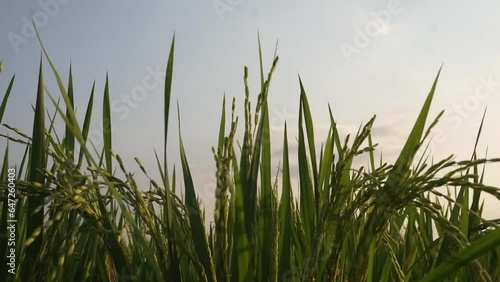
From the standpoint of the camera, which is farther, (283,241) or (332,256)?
(283,241)

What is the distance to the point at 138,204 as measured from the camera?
3.85 feet

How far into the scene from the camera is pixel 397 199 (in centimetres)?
112

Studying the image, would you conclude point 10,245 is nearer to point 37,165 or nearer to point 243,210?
point 37,165

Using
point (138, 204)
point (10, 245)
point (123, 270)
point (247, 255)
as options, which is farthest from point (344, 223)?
point (10, 245)

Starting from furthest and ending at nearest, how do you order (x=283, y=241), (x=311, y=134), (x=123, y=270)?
(x=311, y=134), (x=283, y=241), (x=123, y=270)

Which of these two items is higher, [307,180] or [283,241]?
[307,180]

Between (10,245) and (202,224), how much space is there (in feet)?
2.09

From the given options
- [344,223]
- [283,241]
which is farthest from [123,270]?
[344,223]

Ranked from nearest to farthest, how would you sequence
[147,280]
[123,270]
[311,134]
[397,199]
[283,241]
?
[397,199] < [123,270] < [283,241] < [311,134] < [147,280]

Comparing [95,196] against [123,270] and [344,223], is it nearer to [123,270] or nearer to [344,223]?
[123,270]

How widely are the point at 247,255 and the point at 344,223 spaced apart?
0.25 metres

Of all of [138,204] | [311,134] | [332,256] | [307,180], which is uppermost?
[311,134]

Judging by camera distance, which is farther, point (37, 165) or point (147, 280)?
point (147, 280)

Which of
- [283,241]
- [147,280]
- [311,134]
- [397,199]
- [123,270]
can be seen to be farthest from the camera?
[147,280]
